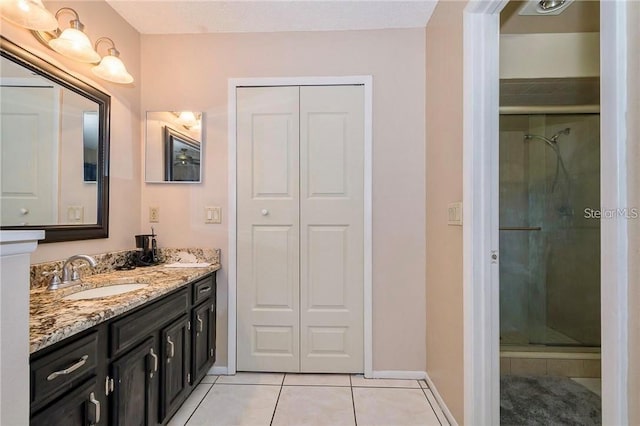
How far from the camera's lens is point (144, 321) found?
1.30 metres

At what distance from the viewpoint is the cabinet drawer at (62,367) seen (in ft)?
2.69

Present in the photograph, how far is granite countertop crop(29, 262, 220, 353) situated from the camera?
2.84 feet

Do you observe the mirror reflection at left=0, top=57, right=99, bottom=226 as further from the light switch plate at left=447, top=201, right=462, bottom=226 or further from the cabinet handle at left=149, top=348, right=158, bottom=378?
the light switch plate at left=447, top=201, right=462, bottom=226

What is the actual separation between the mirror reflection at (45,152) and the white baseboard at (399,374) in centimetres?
210

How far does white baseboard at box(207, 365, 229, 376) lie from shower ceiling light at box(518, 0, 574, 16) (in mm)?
2995

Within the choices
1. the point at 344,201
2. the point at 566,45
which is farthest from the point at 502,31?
the point at 344,201

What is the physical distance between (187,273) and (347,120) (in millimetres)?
1486

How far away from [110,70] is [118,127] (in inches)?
15.1

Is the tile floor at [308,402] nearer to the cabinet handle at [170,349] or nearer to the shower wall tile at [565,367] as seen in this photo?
the cabinet handle at [170,349]

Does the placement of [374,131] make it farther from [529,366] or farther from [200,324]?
[529,366]

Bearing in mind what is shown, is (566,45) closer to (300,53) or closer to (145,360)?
(300,53)

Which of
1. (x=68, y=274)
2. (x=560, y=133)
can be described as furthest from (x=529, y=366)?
(x=68, y=274)

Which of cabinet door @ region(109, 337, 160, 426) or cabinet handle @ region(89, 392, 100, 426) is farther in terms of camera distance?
cabinet door @ region(109, 337, 160, 426)

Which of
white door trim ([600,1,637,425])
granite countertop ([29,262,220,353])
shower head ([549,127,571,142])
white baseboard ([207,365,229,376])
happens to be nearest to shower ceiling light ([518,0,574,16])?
shower head ([549,127,571,142])
